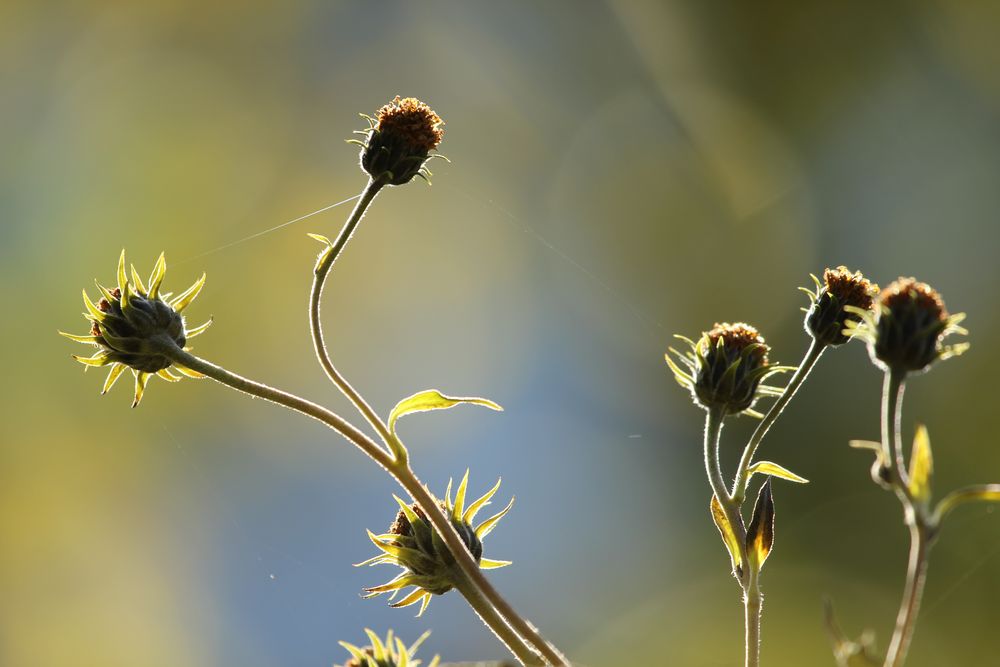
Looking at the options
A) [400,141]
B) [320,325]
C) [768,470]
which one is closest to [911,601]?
[768,470]

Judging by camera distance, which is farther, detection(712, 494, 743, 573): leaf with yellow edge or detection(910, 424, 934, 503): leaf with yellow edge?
detection(712, 494, 743, 573): leaf with yellow edge

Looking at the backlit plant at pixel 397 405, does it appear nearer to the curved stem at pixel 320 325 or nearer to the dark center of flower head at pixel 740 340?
the curved stem at pixel 320 325

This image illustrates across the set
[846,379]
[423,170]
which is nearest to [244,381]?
[423,170]

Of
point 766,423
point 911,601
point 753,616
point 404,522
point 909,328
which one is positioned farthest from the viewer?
point 404,522

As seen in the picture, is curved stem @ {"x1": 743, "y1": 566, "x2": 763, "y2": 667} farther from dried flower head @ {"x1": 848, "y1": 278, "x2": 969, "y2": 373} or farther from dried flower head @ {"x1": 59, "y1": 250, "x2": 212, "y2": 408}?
dried flower head @ {"x1": 59, "y1": 250, "x2": 212, "y2": 408}

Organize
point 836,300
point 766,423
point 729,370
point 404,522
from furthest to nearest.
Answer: point 836,300 < point 729,370 < point 404,522 < point 766,423

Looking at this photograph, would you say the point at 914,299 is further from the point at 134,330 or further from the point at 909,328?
the point at 134,330

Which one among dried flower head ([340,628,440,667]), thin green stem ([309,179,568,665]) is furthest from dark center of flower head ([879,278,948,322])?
dried flower head ([340,628,440,667])
